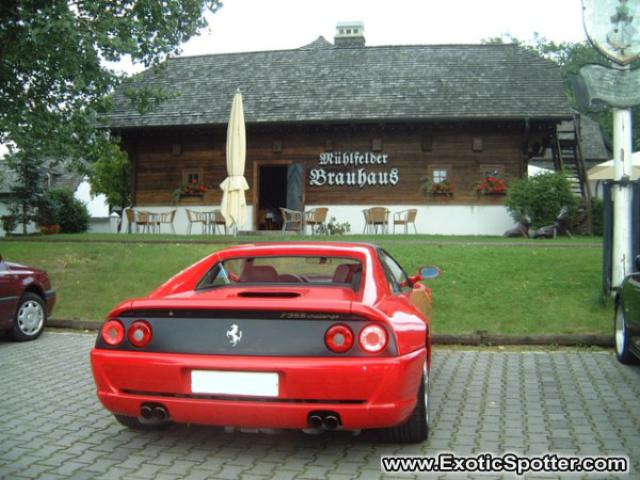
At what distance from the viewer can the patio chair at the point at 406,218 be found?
2125 cm

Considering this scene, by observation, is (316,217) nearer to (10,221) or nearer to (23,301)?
(23,301)

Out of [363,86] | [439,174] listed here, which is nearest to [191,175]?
[363,86]

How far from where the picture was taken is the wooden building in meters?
22.8

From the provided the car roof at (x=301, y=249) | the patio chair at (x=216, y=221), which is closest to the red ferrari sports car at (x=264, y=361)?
the car roof at (x=301, y=249)

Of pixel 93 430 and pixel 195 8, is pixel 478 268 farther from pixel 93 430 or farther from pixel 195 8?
pixel 195 8

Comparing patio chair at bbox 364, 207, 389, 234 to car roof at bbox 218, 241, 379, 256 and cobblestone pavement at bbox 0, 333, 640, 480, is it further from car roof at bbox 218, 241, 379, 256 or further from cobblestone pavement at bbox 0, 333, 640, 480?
car roof at bbox 218, 241, 379, 256

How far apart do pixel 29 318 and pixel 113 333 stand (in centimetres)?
509

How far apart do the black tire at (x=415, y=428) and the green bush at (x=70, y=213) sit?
1095 inches

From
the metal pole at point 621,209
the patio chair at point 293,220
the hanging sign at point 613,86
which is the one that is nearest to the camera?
the metal pole at point 621,209

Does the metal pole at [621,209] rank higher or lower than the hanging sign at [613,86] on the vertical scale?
lower

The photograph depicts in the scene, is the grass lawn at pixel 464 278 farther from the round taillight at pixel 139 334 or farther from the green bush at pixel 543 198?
the round taillight at pixel 139 334

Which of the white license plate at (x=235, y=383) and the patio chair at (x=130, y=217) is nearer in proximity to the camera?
the white license plate at (x=235, y=383)

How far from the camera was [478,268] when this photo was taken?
11508 mm

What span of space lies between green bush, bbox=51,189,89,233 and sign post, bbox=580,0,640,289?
989 inches
